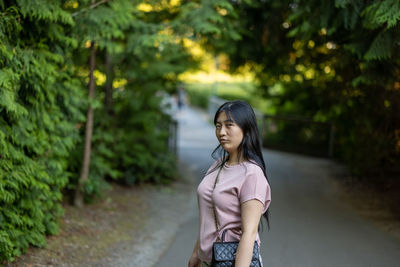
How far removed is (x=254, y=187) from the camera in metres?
2.63

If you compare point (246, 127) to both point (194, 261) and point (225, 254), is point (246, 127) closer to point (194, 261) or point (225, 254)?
point (225, 254)

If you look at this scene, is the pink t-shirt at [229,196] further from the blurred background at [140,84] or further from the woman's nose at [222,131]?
the blurred background at [140,84]

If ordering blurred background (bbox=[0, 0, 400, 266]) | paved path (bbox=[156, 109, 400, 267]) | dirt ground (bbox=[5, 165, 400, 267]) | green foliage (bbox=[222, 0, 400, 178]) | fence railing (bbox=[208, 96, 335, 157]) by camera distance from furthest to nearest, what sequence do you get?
1. fence railing (bbox=[208, 96, 335, 157])
2. green foliage (bbox=[222, 0, 400, 178])
3. paved path (bbox=[156, 109, 400, 267])
4. dirt ground (bbox=[5, 165, 400, 267])
5. blurred background (bbox=[0, 0, 400, 266])

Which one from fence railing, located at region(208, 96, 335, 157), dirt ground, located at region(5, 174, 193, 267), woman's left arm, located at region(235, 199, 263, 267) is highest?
woman's left arm, located at region(235, 199, 263, 267)

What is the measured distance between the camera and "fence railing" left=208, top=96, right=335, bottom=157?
15797 mm

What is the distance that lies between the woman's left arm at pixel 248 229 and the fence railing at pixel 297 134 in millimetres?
13578

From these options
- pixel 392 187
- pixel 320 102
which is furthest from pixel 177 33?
pixel 392 187

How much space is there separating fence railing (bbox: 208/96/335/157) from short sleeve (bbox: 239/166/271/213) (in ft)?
44.3

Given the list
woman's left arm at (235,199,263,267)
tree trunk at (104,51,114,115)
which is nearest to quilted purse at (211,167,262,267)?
woman's left arm at (235,199,263,267)

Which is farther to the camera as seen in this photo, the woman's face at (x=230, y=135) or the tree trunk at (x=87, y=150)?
the tree trunk at (x=87, y=150)

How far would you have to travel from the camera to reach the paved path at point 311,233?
6.35 metres

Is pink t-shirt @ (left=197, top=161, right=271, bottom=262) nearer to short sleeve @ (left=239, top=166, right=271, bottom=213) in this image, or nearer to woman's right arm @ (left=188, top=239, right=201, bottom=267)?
short sleeve @ (left=239, top=166, right=271, bottom=213)

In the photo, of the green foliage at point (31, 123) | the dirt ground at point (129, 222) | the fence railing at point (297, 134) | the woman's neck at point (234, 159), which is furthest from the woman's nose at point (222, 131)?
the fence railing at point (297, 134)

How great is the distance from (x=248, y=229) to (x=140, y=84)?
8.20 metres
